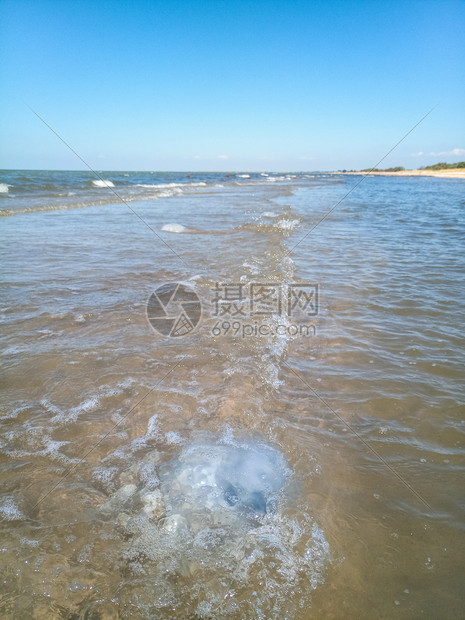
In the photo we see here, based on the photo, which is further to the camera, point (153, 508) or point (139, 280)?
point (139, 280)

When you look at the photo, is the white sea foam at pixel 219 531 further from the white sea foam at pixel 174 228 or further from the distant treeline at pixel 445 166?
the distant treeline at pixel 445 166

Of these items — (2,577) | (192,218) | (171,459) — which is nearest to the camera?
(2,577)

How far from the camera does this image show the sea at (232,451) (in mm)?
1436

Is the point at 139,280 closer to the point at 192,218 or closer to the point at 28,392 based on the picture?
the point at 28,392

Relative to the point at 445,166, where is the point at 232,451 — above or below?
below

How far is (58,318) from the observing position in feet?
13.0

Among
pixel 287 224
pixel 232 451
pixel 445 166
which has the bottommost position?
pixel 232 451

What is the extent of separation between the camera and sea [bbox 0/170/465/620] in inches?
56.5

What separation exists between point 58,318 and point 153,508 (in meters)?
3.04

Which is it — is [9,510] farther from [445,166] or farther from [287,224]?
[445,166]

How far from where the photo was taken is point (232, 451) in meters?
2.16

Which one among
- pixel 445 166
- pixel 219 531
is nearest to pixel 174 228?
pixel 219 531

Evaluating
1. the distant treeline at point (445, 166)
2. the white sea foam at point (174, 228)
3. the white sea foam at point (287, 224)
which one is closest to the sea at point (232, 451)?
the white sea foam at point (174, 228)

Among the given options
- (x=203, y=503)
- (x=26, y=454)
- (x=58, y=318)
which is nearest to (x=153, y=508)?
(x=203, y=503)
